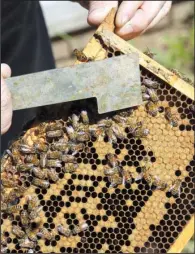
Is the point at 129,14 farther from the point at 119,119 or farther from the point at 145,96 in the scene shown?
the point at 119,119

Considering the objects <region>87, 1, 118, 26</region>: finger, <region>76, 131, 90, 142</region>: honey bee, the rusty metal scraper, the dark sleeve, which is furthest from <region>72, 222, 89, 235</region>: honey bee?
<region>87, 1, 118, 26</region>: finger

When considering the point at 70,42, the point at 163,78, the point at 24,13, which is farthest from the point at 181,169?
the point at 70,42

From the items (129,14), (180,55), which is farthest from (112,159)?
(180,55)

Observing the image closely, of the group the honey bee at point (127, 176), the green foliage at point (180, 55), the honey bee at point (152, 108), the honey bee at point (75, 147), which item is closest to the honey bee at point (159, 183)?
the honey bee at point (127, 176)

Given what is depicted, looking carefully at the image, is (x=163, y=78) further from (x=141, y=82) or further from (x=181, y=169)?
(x=181, y=169)

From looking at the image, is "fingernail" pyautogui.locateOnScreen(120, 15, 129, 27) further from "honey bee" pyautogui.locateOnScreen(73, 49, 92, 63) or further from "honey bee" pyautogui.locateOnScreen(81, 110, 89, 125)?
"honey bee" pyautogui.locateOnScreen(81, 110, 89, 125)

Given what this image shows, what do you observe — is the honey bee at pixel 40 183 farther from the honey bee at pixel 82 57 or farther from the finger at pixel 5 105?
the honey bee at pixel 82 57
